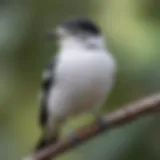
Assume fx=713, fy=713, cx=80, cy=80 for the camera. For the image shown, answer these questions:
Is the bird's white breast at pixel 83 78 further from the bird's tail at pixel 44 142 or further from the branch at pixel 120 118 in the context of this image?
the branch at pixel 120 118

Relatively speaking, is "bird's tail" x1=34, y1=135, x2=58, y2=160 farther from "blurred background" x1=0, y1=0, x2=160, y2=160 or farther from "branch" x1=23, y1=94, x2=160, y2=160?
Answer: "branch" x1=23, y1=94, x2=160, y2=160

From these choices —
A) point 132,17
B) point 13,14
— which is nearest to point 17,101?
point 13,14

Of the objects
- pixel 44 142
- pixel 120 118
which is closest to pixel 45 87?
pixel 44 142

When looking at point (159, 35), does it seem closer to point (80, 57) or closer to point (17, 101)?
point (80, 57)

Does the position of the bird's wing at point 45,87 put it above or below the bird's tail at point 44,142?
above

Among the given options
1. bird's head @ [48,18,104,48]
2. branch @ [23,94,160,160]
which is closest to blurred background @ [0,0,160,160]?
bird's head @ [48,18,104,48]

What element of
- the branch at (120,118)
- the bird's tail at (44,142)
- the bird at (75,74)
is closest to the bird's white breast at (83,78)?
the bird at (75,74)
